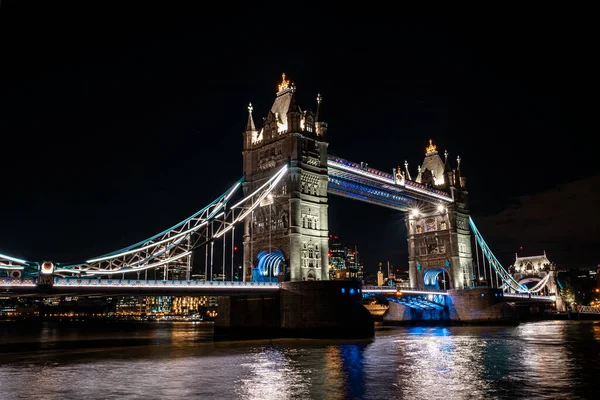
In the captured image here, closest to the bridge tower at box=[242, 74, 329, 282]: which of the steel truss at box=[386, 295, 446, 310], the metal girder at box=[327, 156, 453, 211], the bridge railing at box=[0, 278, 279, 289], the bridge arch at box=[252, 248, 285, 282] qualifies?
the bridge arch at box=[252, 248, 285, 282]

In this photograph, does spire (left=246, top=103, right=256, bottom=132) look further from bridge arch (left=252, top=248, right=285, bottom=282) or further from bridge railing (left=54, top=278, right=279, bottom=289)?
bridge railing (left=54, top=278, right=279, bottom=289)

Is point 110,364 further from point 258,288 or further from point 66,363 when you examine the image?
point 258,288

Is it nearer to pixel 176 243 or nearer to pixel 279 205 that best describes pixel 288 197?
pixel 279 205

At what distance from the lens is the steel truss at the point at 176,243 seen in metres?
41.7

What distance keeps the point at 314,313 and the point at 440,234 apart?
4294 cm

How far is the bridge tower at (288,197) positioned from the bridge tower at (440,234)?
29.1 m

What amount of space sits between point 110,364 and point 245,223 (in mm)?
32195

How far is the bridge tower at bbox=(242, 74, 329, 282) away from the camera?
55.2 metres

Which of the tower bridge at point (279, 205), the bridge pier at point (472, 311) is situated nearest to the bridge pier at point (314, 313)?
the tower bridge at point (279, 205)

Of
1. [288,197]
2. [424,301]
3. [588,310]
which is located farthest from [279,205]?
[588,310]

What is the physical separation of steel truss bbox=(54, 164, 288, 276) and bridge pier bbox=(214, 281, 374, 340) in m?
8.77

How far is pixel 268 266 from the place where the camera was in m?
60.0

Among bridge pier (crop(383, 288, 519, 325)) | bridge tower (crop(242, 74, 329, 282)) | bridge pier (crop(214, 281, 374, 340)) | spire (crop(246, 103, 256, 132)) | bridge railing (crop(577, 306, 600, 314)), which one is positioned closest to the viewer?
bridge pier (crop(214, 281, 374, 340))

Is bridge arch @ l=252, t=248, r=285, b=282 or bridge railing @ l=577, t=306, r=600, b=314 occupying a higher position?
bridge arch @ l=252, t=248, r=285, b=282
